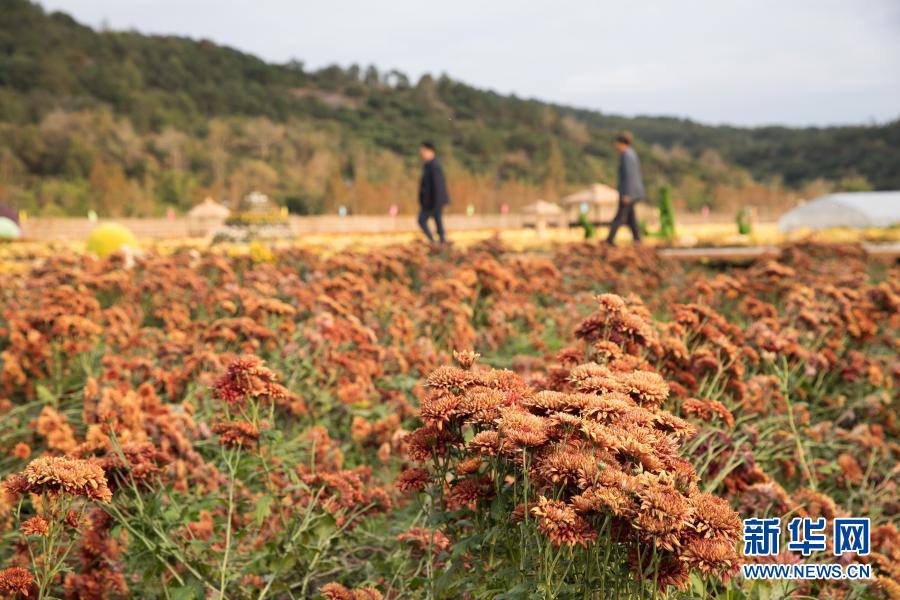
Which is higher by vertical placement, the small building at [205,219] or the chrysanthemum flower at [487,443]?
the small building at [205,219]

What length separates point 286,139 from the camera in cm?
5006

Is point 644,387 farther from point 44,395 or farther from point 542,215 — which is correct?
point 542,215

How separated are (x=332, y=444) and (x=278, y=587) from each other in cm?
92

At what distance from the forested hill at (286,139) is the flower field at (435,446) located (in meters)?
23.5

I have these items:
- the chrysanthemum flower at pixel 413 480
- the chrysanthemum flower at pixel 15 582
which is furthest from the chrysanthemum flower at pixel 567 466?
the chrysanthemum flower at pixel 15 582

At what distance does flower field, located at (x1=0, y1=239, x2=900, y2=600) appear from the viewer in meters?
1.34

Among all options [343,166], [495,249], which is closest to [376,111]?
[343,166]

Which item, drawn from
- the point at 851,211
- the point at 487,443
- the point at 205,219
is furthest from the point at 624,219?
the point at 205,219

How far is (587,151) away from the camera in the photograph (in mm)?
61781

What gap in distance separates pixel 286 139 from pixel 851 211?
128ft

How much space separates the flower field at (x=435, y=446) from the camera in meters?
1.34

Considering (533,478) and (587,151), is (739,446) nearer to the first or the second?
(533,478)

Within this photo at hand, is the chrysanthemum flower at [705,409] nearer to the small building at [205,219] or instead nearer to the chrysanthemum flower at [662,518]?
the chrysanthemum flower at [662,518]

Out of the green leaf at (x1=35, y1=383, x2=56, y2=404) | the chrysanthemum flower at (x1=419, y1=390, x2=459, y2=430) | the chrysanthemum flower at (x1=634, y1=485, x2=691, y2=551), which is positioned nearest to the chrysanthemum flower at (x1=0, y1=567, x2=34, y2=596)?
the chrysanthemum flower at (x1=419, y1=390, x2=459, y2=430)
